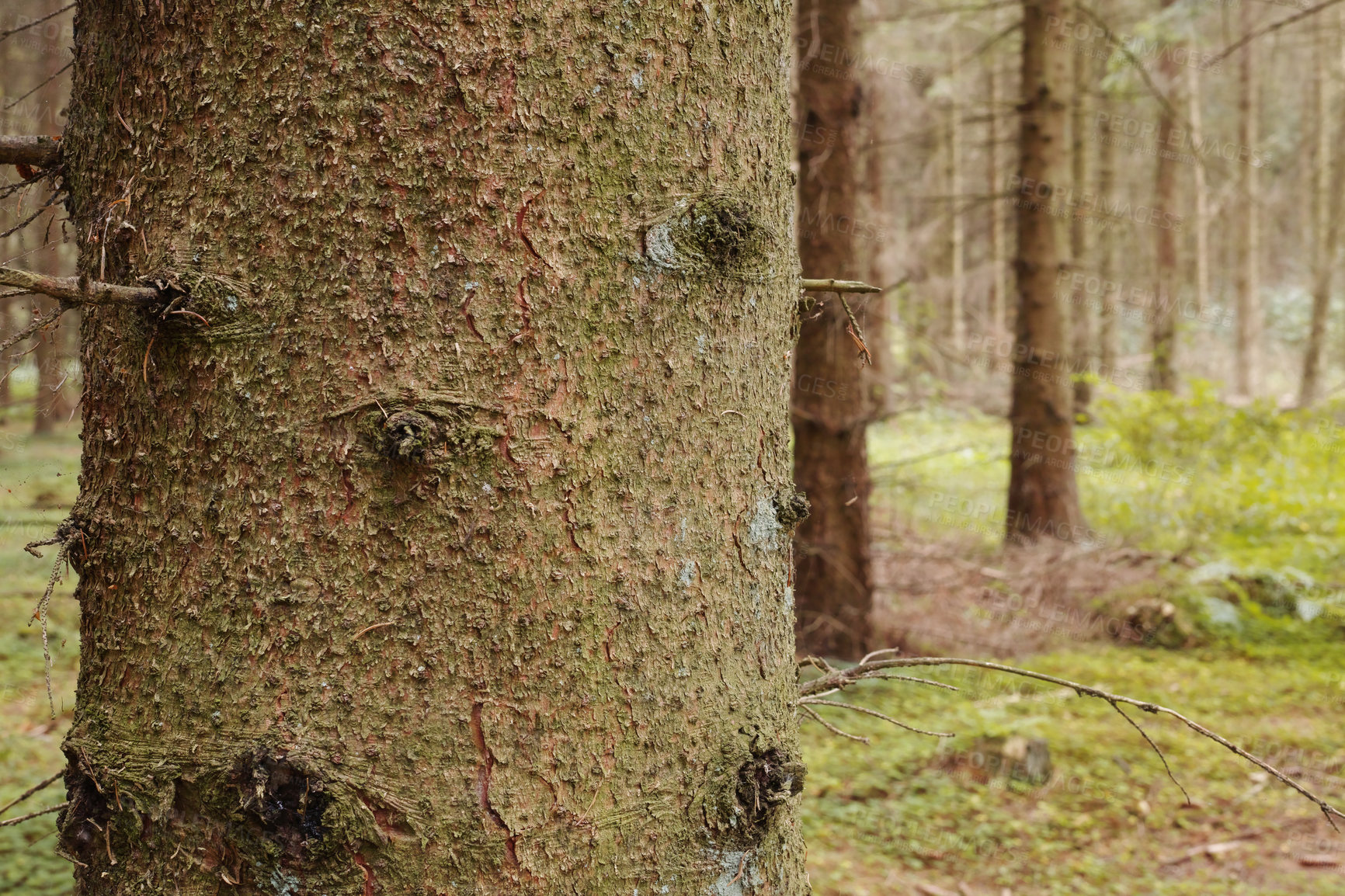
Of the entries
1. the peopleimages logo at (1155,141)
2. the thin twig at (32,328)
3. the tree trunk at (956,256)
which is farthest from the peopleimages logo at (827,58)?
the tree trunk at (956,256)

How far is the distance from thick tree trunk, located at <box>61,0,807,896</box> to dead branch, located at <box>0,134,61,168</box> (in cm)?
19

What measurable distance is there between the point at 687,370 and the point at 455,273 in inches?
11.5

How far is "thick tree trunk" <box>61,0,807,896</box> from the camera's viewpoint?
0.94m

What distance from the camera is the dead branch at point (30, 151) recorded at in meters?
1.19

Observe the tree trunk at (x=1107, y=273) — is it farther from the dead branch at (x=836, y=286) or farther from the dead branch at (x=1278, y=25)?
the dead branch at (x=836, y=286)

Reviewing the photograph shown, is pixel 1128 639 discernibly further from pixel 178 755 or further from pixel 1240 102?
pixel 1240 102

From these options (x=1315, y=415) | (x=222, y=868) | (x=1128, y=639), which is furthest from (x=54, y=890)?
(x=1315, y=415)

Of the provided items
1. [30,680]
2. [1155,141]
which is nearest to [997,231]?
[1155,141]

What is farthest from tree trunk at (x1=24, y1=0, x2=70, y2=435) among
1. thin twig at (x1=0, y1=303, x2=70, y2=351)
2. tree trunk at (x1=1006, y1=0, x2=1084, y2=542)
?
tree trunk at (x1=1006, y1=0, x2=1084, y2=542)

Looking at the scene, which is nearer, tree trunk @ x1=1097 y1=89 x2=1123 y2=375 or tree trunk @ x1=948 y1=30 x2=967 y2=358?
tree trunk @ x1=1097 y1=89 x2=1123 y2=375

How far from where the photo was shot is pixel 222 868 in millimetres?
961

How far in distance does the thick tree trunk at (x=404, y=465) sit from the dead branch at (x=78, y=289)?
33 mm

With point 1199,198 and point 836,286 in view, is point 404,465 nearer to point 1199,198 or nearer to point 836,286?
point 836,286

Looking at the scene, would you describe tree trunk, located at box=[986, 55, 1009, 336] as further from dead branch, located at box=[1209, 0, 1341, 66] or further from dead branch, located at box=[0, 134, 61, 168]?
dead branch, located at box=[0, 134, 61, 168]
